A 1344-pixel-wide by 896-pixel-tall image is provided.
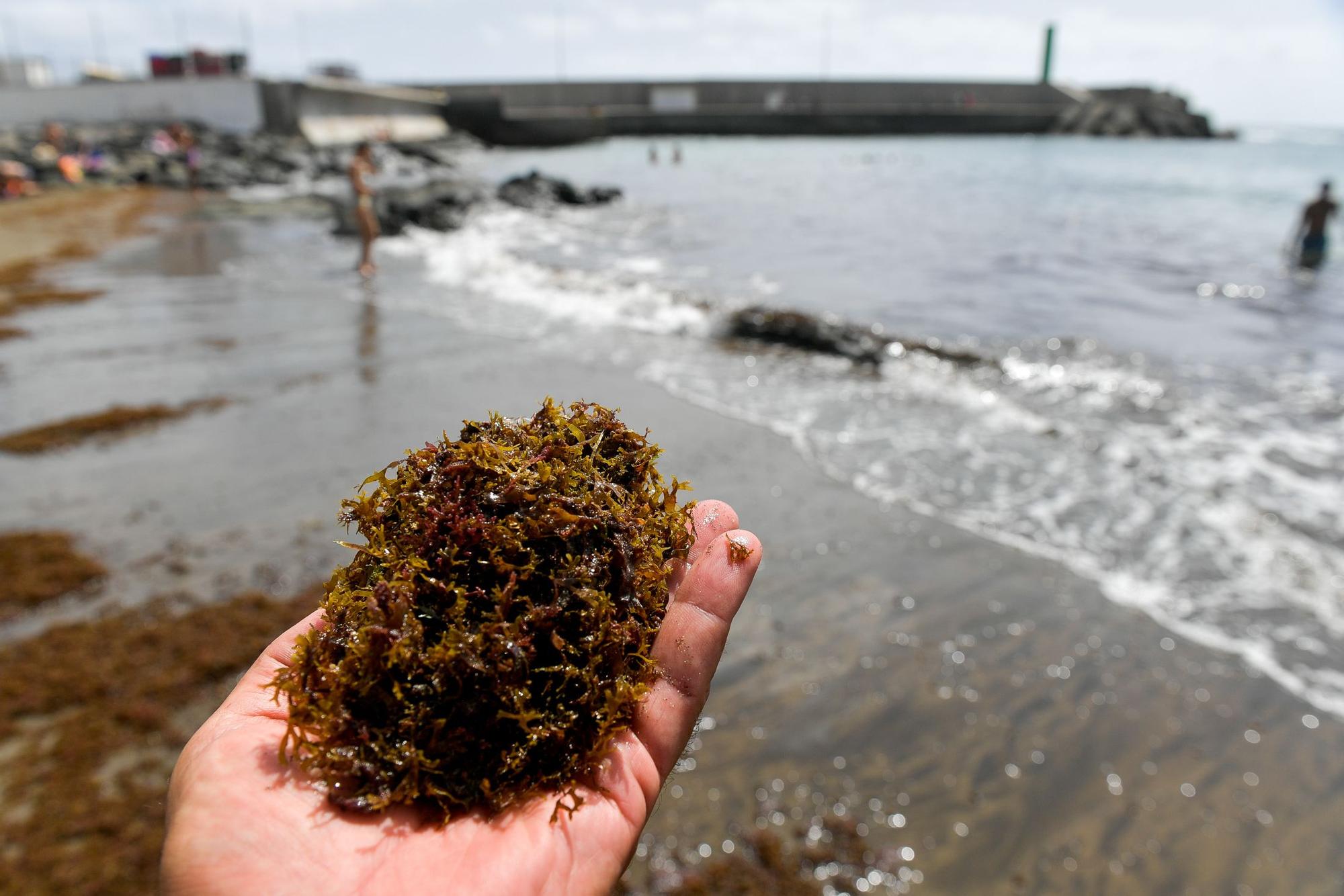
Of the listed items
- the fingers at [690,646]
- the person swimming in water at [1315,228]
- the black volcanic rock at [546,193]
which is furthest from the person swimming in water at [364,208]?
the person swimming in water at [1315,228]

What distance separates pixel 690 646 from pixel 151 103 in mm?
61948

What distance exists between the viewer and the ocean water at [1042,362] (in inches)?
272

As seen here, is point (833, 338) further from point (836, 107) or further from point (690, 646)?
point (836, 107)

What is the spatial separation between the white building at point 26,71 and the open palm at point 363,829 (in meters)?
87.0

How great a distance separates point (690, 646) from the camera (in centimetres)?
241

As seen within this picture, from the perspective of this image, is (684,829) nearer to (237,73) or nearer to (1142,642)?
(1142,642)

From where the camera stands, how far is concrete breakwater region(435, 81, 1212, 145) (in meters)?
85.8

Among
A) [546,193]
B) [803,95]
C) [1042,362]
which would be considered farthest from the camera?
[803,95]

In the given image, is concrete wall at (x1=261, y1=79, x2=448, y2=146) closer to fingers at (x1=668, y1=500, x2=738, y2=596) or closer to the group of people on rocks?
the group of people on rocks

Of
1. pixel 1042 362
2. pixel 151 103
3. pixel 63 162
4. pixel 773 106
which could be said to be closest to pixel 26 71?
pixel 151 103

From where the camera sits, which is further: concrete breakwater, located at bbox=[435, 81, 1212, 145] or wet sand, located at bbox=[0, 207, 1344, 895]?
concrete breakwater, located at bbox=[435, 81, 1212, 145]

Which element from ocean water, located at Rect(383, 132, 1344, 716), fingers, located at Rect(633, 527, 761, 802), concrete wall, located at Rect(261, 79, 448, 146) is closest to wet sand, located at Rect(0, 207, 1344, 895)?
ocean water, located at Rect(383, 132, 1344, 716)

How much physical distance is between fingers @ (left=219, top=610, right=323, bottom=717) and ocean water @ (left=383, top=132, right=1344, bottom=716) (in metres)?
6.17

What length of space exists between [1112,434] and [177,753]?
994 cm
